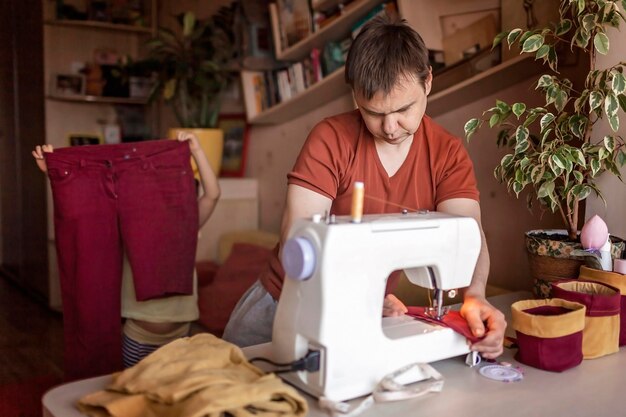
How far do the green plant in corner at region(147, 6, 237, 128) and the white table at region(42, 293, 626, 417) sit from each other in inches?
104

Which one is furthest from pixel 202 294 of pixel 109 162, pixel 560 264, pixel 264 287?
pixel 560 264

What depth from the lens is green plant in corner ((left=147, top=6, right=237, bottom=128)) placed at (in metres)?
3.58

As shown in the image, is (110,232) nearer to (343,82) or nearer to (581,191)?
(343,82)

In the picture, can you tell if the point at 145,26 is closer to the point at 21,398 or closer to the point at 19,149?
the point at 19,149

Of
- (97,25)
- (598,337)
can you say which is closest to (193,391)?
(598,337)

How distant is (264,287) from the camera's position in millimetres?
1520

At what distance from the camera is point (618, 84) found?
4.72 ft

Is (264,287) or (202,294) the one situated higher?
(264,287)

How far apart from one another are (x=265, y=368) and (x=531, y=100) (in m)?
1.38

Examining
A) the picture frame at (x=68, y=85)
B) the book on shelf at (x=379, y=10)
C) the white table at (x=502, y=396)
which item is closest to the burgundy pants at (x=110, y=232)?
the book on shelf at (x=379, y=10)

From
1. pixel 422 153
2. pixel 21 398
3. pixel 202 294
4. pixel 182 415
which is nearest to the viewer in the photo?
pixel 182 415

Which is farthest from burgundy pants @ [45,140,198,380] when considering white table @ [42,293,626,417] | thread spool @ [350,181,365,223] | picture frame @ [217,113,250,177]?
picture frame @ [217,113,250,177]

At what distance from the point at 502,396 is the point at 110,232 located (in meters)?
1.47

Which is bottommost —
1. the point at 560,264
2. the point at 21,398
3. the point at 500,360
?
the point at 21,398
